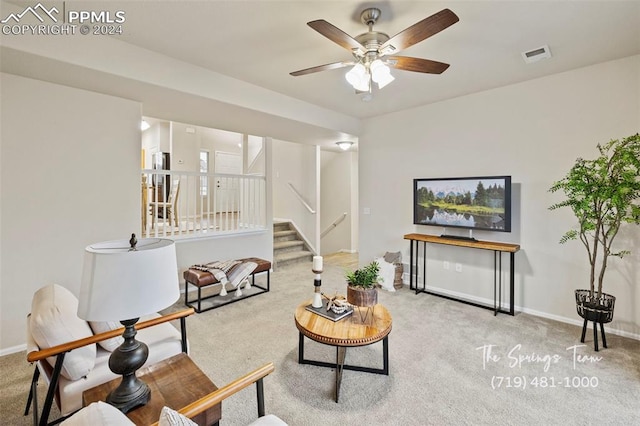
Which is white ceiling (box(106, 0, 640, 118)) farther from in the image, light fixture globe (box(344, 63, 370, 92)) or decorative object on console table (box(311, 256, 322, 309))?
decorative object on console table (box(311, 256, 322, 309))

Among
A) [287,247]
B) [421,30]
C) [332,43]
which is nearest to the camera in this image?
[421,30]

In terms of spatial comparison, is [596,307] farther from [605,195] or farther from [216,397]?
[216,397]

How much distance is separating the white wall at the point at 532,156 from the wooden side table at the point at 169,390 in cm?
351

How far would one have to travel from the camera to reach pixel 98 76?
98.3 inches

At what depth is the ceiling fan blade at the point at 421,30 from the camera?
62.0 inches

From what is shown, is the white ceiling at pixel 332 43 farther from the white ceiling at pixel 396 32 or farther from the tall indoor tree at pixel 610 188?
the tall indoor tree at pixel 610 188

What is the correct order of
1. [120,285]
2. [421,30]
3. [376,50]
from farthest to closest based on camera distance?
[376,50] < [421,30] < [120,285]

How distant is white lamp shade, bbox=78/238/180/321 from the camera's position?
1.07 metres

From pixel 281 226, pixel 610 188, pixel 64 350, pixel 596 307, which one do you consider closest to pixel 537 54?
pixel 610 188

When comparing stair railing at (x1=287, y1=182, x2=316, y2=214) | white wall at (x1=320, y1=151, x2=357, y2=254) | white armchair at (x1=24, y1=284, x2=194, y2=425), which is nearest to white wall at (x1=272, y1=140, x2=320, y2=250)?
stair railing at (x1=287, y1=182, x2=316, y2=214)

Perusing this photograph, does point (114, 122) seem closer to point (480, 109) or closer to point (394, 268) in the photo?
point (394, 268)

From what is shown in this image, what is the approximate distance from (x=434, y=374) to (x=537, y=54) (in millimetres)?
2934

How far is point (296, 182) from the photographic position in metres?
6.71

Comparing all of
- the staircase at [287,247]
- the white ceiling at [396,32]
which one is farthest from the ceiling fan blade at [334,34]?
the staircase at [287,247]
